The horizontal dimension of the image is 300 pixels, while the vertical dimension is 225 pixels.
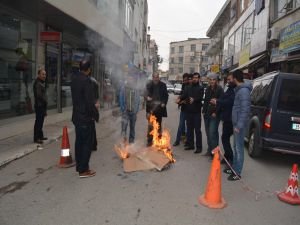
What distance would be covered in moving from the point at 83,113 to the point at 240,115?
8.67 ft

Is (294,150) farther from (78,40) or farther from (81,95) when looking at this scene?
(78,40)

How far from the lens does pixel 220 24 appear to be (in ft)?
141

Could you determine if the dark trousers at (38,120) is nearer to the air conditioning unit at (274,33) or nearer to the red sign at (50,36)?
the red sign at (50,36)

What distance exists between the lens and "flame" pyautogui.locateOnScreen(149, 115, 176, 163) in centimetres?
652

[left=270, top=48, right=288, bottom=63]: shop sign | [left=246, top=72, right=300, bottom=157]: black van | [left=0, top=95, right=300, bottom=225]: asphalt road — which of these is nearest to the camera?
[left=0, top=95, right=300, bottom=225]: asphalt road

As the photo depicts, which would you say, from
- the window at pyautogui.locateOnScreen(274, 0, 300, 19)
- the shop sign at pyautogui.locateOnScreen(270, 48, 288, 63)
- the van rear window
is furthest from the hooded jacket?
the window at pyautogui.locateOnScreen(274, 0, 300, 19)

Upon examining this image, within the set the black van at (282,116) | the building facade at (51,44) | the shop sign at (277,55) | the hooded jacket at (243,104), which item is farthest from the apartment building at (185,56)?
the hooded jacket at (243,104)

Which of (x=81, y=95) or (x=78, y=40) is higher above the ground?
(x=78, y=40)

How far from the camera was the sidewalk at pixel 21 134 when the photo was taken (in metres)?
6.78

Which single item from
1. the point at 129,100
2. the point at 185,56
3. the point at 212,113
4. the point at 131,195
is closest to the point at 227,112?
the point at 212,113

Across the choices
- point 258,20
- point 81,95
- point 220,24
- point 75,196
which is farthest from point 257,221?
point 220,24

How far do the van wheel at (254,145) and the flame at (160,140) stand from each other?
1.92 m

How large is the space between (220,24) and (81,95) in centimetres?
4063

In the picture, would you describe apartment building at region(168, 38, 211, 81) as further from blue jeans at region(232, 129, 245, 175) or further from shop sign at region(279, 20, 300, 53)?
blue jeans at region(232, 129, 245, 175)
